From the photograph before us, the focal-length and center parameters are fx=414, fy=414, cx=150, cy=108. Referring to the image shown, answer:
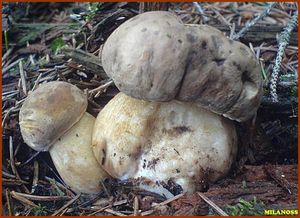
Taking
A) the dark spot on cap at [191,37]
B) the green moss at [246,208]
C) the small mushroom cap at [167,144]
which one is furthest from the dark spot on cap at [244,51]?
the green moss at [246,208]

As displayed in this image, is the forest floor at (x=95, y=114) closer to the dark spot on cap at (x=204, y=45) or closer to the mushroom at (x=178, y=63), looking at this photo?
the mushroom at (x=178, y=63)

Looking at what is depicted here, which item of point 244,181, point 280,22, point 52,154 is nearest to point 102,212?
point 52,154

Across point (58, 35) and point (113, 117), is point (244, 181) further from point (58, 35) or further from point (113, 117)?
point (58, 35)

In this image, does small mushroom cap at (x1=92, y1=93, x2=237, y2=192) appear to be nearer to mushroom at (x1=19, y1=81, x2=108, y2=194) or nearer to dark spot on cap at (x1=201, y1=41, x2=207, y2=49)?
mushroom at (x1=19, y1=81, x2=108, y2=194)

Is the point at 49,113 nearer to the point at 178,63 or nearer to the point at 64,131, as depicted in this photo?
the point at 64,131

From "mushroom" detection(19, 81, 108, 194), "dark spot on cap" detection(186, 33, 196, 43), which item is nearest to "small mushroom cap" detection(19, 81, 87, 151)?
"mushroom" detection(19, 81, 108, 194)

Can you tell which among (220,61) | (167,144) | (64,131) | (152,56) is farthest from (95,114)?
(220,61)
